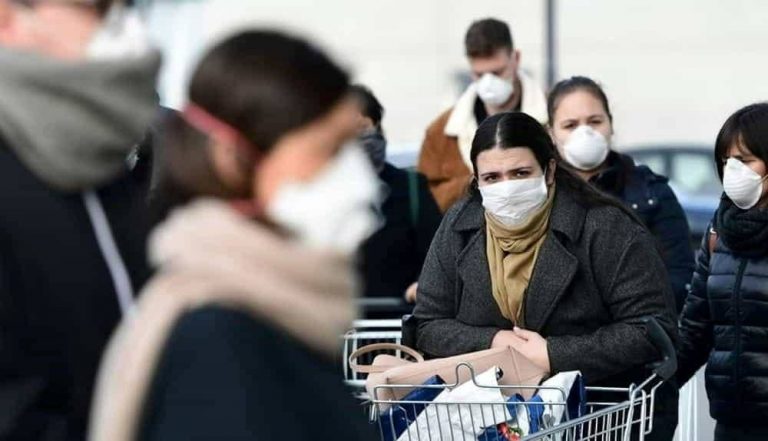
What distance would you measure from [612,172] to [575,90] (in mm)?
322

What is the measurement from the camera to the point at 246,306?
2.30 m

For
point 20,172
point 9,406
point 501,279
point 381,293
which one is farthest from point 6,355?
point 381,293

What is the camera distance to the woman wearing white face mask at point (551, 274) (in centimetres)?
475

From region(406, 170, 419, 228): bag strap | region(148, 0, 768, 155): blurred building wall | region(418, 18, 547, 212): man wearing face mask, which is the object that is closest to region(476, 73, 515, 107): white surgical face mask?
region(418, 18, 547, 212): man wearing face mask

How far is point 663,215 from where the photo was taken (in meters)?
6.37

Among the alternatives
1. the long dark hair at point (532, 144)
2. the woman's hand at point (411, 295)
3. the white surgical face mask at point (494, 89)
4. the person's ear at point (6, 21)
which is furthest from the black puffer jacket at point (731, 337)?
the person's ear at point (6, 21)

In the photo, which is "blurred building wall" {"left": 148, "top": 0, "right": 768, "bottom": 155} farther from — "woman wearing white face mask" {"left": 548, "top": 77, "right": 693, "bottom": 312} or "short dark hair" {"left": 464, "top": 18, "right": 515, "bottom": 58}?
"woman wearing white face mask" {"left": 548, "top": 77, "right": 693, "bottom": 312}

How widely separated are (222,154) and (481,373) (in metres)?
2.20

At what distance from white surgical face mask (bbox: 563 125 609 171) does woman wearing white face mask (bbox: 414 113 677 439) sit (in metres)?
1.43

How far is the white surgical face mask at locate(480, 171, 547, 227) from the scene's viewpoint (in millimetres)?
4820

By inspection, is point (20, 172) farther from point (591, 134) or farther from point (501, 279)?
point (591, 134)

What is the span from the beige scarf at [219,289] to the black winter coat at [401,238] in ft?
16.1

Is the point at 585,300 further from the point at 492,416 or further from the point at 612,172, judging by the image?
the point at 612,172

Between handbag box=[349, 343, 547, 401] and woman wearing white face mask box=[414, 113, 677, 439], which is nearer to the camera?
handbag box=[349, 343, 547, 401]
